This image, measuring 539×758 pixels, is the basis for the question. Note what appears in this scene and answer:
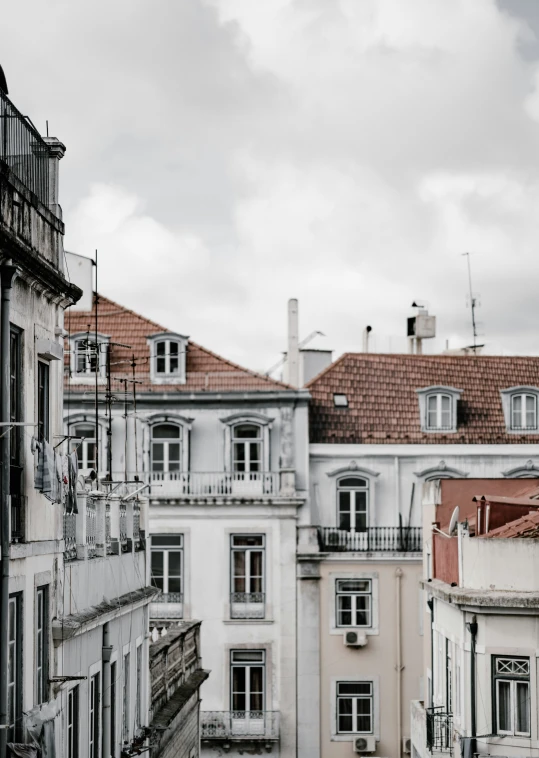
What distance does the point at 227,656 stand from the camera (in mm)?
42406

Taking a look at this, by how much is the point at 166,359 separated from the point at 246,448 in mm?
3811

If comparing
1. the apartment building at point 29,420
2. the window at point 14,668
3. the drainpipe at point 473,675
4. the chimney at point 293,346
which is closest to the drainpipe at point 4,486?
the apartment building at point 29,420

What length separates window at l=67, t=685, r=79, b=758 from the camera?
672 inches

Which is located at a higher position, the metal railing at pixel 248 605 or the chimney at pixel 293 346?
the chimney at pixel 293 346

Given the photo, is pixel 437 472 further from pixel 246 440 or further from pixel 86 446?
pixel 86 446

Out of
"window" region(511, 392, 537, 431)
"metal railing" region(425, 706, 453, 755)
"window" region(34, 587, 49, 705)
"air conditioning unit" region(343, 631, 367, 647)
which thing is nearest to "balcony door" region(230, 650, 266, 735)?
"air conditioning unit" region(343, 631, 367, 647)

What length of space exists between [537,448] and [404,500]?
4.70 m

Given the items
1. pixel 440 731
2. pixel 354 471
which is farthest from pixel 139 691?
pixel 354 471

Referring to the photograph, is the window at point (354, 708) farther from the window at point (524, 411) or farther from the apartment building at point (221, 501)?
the window at point (524, 411)

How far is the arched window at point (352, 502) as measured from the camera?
146ft

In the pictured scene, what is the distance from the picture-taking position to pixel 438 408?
149ft

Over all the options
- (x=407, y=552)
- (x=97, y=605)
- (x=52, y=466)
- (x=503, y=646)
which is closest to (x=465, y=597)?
(x=503, y=646)

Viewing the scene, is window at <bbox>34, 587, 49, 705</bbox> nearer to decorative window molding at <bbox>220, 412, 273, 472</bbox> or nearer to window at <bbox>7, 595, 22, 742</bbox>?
window at <bbox>7, 595, 22, 742</bbox>

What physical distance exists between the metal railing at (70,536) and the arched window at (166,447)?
25815mm
